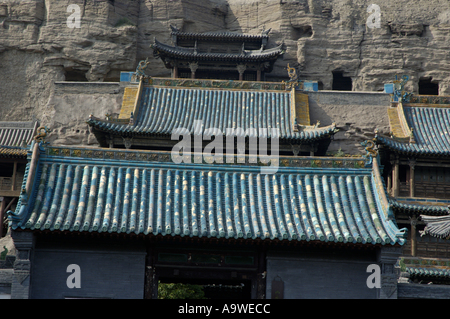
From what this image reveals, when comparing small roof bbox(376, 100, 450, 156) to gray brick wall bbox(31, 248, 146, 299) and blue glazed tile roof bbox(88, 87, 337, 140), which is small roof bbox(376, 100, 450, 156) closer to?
blue glazed tile roof bbox(88, 87, 337, 140)

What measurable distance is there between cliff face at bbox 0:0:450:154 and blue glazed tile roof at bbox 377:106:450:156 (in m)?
13.3

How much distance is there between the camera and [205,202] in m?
14.7

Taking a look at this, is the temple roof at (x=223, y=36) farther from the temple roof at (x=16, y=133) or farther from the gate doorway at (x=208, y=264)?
the gate doorway at (x=208, y=264)

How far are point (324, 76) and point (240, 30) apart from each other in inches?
315

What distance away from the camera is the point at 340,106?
32.7m

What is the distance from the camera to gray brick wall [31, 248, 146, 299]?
1381 cm

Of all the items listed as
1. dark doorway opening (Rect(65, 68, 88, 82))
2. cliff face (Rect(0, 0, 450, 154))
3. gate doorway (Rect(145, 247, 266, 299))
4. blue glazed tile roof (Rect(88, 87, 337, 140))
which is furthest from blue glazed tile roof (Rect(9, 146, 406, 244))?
dark doorway opening (Rect(65, 68, 88, 82))

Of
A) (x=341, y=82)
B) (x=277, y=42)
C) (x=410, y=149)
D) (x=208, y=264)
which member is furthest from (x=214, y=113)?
(x=341, y=82)

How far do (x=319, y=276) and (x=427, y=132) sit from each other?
15.2 metres

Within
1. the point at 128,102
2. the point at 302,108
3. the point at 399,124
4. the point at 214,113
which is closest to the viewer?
the point at 399,124

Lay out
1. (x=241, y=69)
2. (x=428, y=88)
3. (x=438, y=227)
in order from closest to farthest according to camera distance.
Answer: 1. (x=438, y=227)
2. (x=241, y=69)
3. (x=428, y=88)

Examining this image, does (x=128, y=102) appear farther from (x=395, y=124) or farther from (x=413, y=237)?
(x=413, y=237)

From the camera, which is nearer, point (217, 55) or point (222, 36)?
point (217, 55)
